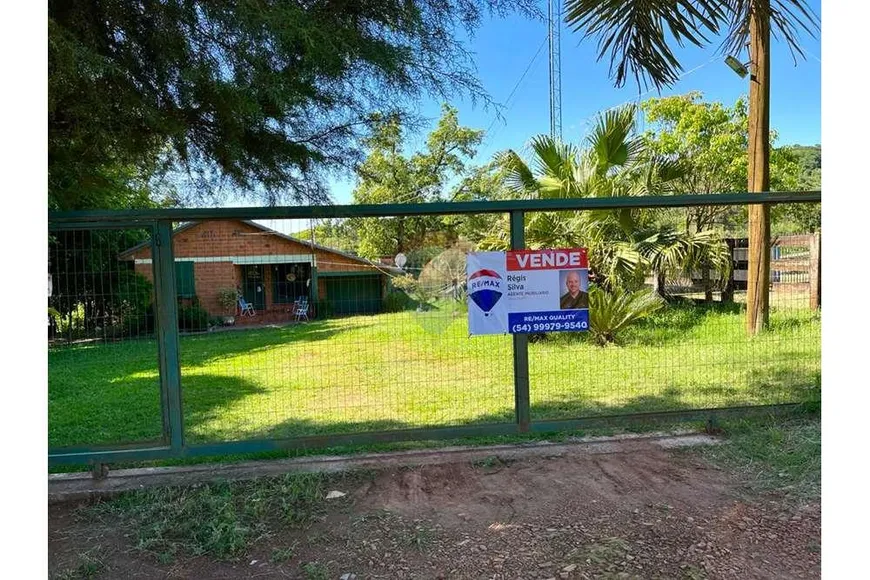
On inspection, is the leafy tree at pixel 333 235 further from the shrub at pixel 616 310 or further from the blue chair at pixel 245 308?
the shrub at pixel 616 310

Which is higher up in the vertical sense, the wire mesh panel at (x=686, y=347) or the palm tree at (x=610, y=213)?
the palm tree at (x=610, y=213)

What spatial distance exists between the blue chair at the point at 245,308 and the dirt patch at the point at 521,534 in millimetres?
1471


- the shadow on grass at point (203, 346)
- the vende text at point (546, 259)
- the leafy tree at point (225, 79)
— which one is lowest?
the shadow on grass at point (203, 346)

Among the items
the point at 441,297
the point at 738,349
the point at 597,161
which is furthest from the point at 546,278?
the point at 597,161

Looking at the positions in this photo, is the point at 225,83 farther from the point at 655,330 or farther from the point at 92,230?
the point at 655,330

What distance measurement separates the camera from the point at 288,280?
13.0 feet

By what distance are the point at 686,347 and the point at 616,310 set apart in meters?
1.49

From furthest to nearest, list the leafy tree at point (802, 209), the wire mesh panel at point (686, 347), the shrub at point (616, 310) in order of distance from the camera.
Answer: the shrub at point (616, 310), the leafy tree at point (802, 209), the wire mesh panel at point (686, 347)

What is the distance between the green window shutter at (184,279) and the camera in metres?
3.95

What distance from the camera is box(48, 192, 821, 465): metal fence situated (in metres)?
3.91

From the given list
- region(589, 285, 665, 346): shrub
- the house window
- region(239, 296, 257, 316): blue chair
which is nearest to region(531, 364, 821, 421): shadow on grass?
region(589, 285, 665, 346): shrub

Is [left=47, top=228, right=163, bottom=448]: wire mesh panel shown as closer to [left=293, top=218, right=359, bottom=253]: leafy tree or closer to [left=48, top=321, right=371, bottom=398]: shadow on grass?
[left=48, top=321, right=371, bottom=398]: shadow on grass

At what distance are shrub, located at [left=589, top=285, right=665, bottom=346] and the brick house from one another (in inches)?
136

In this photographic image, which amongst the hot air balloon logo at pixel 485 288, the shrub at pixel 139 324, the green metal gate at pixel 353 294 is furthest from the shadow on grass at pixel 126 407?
the hot air balloon logo at pixel 485 288
